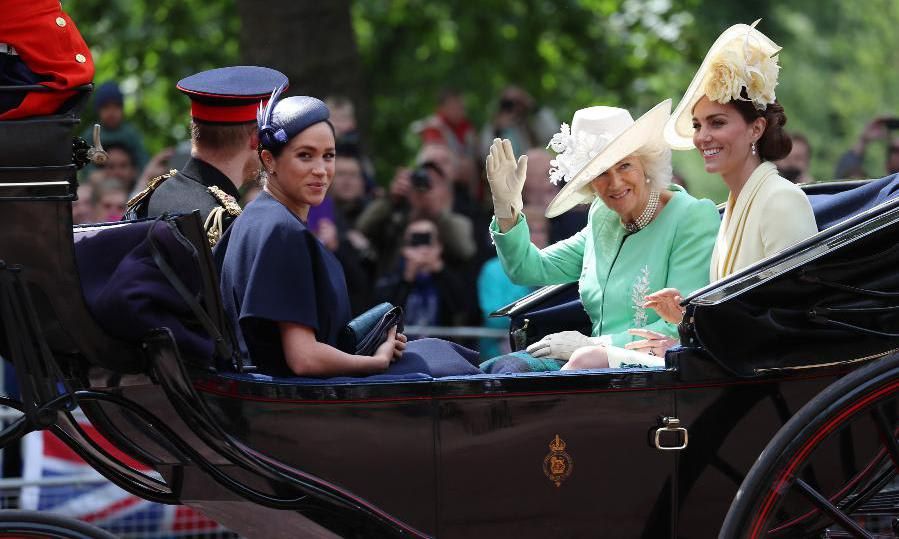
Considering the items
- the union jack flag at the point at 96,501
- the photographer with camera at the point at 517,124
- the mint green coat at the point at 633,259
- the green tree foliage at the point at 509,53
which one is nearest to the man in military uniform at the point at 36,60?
the mint green coat at the point at 633,259

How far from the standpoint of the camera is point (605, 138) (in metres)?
4.58

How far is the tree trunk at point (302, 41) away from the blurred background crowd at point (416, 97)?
0.03ft

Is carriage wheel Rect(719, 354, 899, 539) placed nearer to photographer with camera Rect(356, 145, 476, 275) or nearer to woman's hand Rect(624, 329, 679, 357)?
woman's hand Rect(624, 329, 679, 357)

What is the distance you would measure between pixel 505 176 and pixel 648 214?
1.51 feet

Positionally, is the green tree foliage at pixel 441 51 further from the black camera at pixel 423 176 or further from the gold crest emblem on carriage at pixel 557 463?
the gold crest emblem on carriage at pixel 557 463

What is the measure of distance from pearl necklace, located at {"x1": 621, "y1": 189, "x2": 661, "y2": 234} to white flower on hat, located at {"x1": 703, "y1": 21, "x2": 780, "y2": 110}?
420 mm

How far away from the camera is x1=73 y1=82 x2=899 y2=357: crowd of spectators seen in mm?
7312

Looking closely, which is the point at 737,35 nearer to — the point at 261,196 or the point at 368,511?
the point at 261,196

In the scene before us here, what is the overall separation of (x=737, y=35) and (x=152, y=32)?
24.9ft

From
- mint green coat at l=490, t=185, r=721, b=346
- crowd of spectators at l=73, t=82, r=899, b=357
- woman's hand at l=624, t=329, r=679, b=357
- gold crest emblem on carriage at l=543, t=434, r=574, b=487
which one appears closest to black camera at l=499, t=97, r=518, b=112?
crowd of spectators at l=73, t=82, r=899, b=357

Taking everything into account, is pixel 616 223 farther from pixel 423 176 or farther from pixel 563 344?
pixel 423 176

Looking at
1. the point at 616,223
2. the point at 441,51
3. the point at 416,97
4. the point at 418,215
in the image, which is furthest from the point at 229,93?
the point at 416,97

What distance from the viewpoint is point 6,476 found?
20.6 ft

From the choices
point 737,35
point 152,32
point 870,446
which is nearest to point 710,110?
point 737,35
